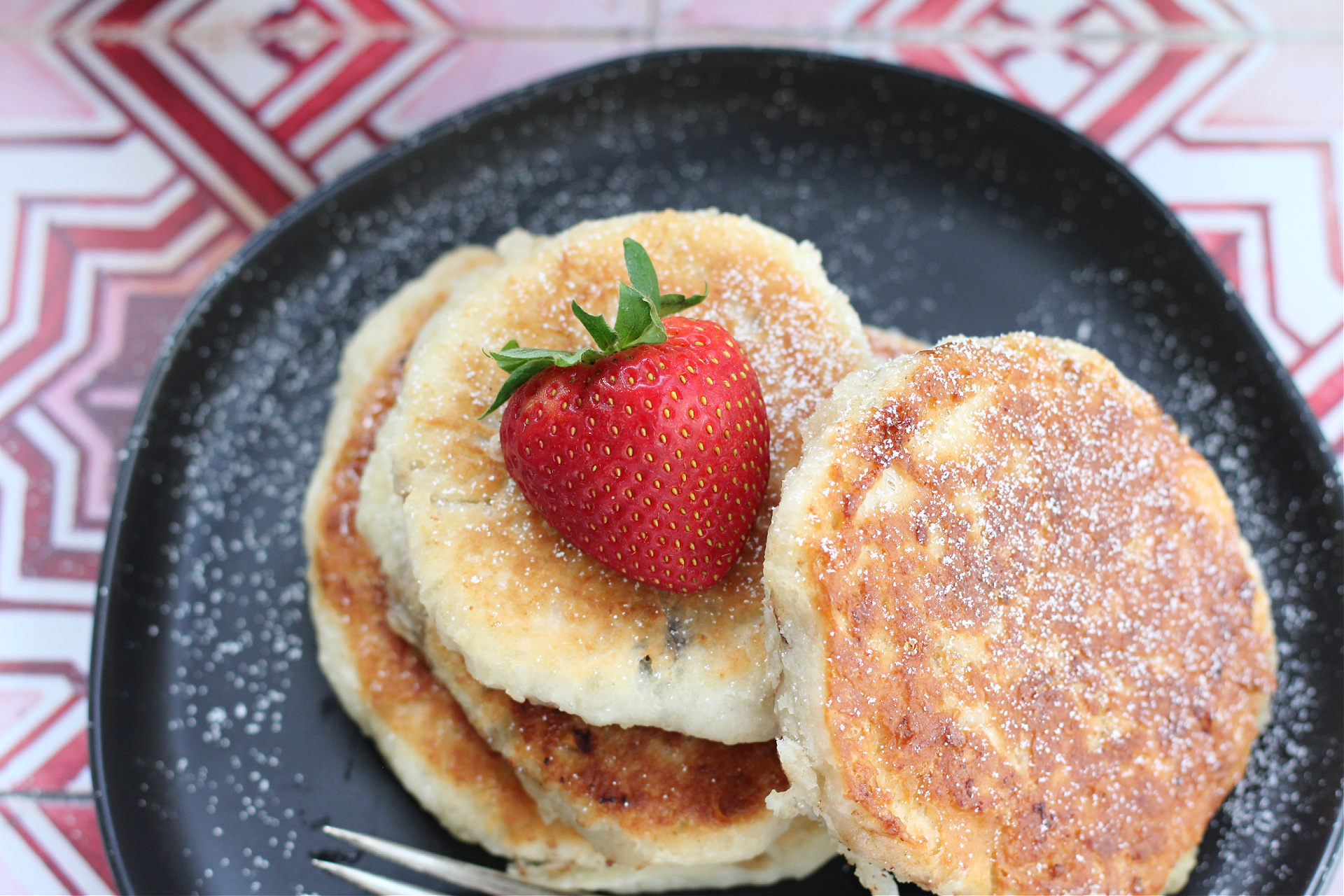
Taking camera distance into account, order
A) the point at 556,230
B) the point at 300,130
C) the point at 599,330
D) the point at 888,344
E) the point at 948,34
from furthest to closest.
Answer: the point at 948,34
the point at 300,130
the point at 556,230
the point at 888,344
the point at 599,330

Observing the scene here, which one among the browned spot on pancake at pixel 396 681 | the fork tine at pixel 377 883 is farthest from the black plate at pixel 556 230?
the browned spot on pancake at pixel 396 681

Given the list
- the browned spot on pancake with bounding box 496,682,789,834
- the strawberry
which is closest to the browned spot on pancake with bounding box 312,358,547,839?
the browned spot on pancake with bounding box 496,682,789,834

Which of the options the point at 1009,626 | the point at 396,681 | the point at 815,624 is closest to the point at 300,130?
the point at 396,681

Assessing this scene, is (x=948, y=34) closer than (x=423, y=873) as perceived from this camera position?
No

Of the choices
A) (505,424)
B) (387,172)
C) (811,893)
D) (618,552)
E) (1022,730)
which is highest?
(387,172)

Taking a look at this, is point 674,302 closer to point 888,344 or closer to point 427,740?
point 888,344

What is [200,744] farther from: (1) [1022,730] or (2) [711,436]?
(1) [1022,730]

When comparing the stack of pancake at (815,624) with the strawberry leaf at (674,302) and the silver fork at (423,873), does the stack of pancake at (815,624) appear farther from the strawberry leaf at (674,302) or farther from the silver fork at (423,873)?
the strawberry leaf at (674,302)

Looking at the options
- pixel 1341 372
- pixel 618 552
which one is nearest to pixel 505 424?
pixel 618 552
